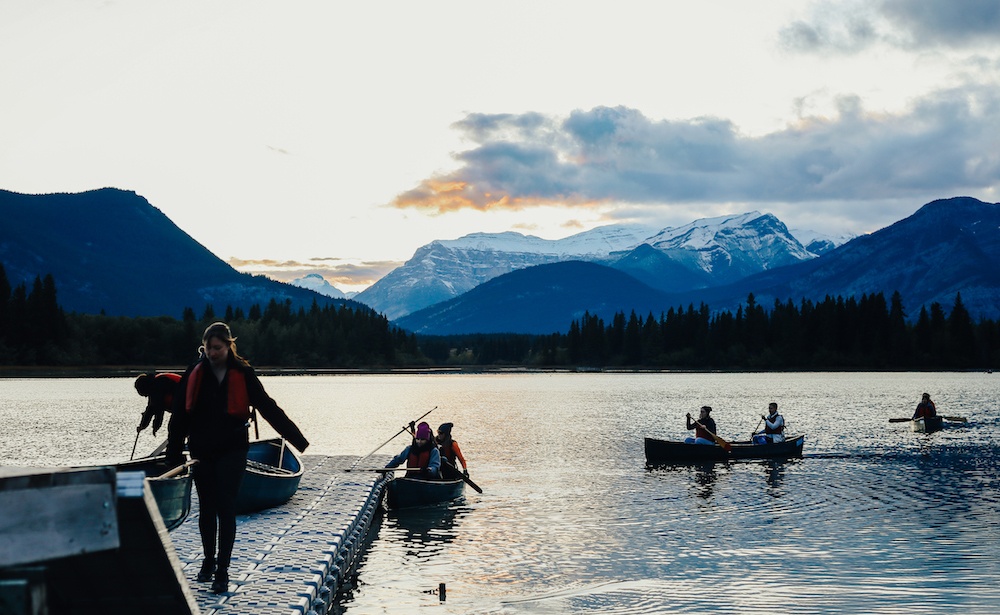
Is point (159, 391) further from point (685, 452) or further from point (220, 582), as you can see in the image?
point (685, 452)

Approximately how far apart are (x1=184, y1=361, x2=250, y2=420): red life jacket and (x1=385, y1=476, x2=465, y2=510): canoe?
55.6 ft

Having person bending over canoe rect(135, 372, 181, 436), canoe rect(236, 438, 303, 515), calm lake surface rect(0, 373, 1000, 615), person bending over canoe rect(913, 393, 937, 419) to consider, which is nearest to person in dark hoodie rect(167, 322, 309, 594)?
person bending over canoe rect(135, 372, 181, 436)

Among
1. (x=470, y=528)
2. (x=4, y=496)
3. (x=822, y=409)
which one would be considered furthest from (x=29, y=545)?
(x=822, y=409)

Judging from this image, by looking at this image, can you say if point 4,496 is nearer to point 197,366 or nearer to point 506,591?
point 197,366

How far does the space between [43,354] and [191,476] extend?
17404cm

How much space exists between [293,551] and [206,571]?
3.96 meters

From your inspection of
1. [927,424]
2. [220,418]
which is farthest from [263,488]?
[927,424]

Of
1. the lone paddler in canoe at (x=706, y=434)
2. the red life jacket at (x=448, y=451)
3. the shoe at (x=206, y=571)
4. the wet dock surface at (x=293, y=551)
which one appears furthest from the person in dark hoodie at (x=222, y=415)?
the lone paddler in canoe at (x=706, y=434)

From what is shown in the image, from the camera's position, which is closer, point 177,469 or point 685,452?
point 177,469

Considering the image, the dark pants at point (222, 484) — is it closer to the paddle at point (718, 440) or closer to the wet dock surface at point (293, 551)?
the wet dock surface at point (293, 551)

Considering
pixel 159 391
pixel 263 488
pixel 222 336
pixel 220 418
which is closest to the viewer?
pixel 222 336

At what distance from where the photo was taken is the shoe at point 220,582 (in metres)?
12.6

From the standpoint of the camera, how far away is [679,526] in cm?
2661

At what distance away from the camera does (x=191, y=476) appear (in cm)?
1145
